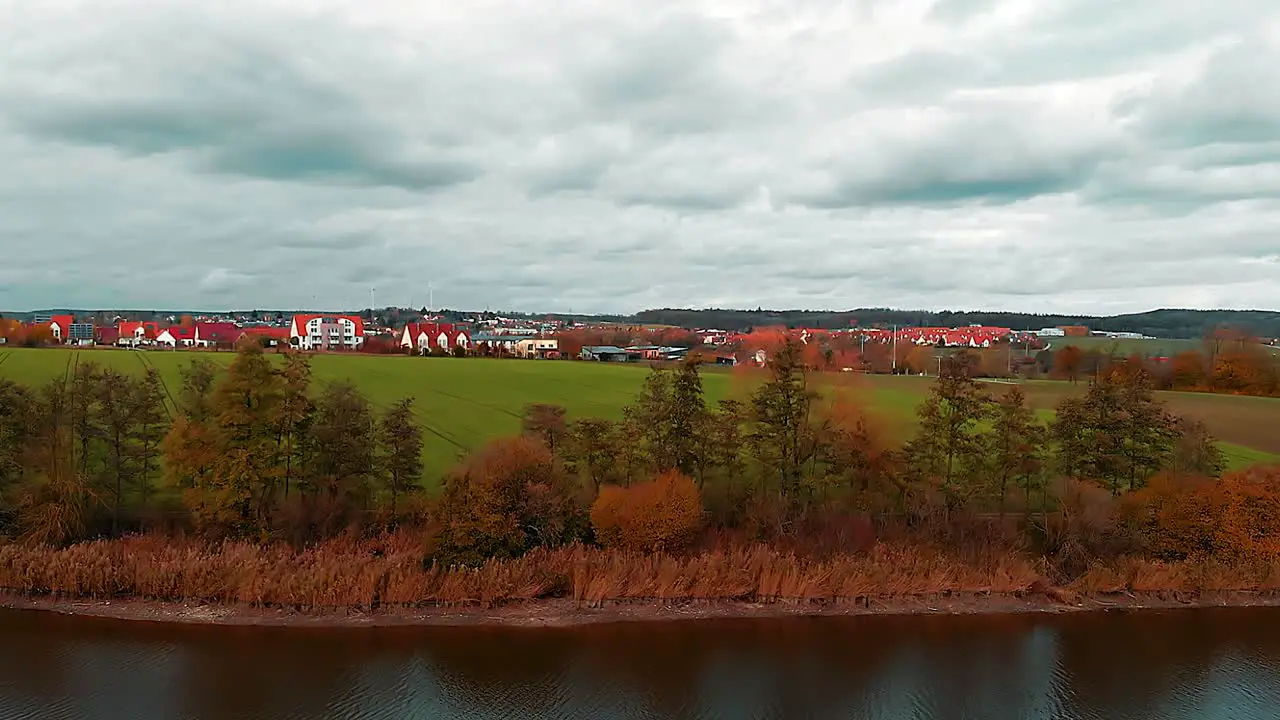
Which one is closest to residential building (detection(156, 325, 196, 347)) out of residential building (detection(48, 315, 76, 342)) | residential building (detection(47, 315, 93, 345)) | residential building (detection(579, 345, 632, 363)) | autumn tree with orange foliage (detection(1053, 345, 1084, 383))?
residential building (detection(47, 315, 93, 345))

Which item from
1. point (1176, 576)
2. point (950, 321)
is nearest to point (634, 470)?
point (1176, 576)

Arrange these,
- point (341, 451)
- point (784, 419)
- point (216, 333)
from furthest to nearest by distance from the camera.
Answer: point (216, 333) → point (784, 419) → point (341, 451)

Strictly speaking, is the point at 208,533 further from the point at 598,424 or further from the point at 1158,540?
the point at 1158,540

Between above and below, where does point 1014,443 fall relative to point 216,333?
below

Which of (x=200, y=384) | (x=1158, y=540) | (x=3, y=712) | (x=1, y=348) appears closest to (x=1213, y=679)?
(x=1158, y=540)

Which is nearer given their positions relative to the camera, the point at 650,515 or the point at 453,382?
the point at 650,515

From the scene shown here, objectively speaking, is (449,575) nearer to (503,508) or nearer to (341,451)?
(503,508)

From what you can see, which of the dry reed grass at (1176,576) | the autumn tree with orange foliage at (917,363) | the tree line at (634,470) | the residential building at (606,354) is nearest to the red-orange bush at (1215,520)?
the tree line at (634,470)
